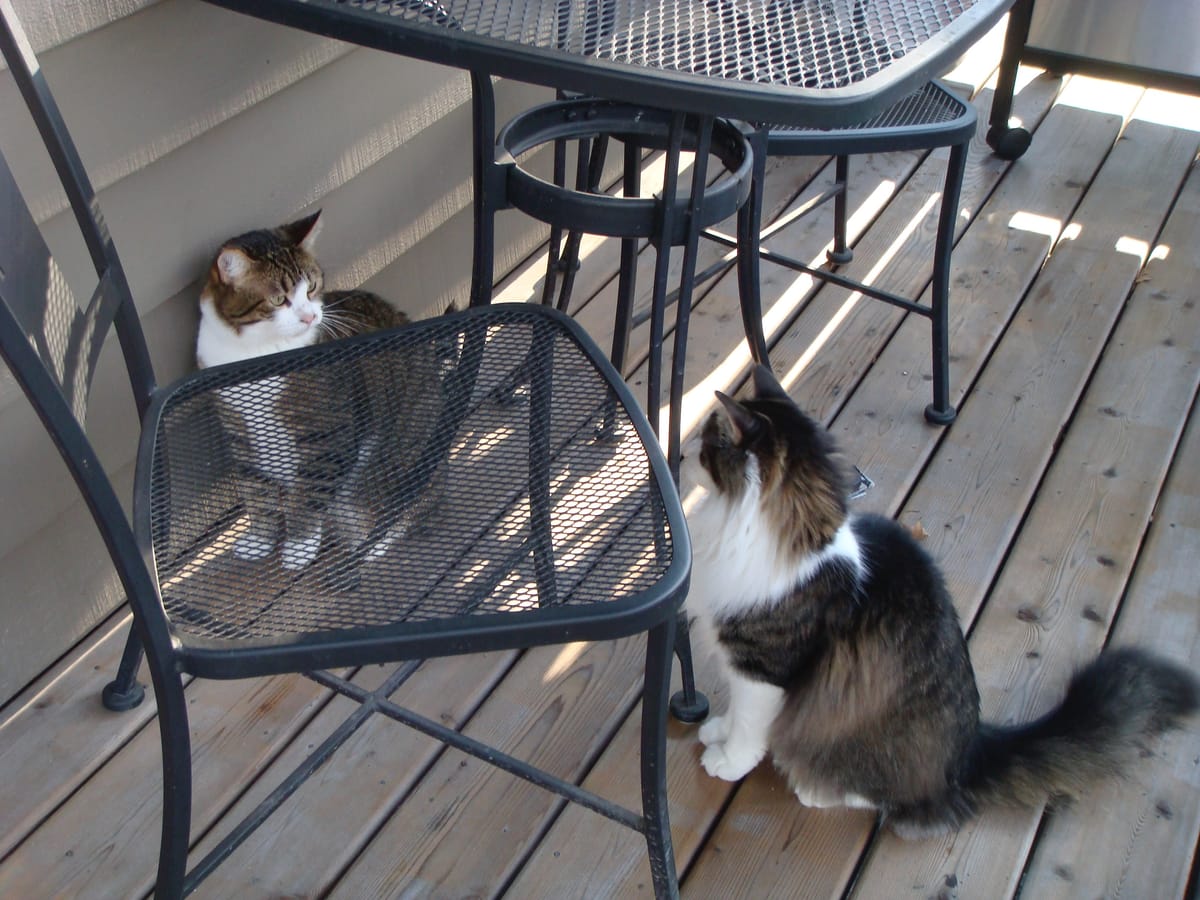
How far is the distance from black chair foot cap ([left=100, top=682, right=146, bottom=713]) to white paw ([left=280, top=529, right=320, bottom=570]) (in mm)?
680

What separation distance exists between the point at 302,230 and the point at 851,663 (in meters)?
1.04

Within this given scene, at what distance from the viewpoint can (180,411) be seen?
4.35 feet

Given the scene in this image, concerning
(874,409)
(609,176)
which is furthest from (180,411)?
(609,176)

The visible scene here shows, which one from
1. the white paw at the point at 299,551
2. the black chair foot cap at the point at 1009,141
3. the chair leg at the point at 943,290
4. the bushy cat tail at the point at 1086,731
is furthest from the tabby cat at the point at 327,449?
the black chair foot cap at the point at 1009,141

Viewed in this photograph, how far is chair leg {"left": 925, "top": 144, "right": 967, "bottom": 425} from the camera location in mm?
2100

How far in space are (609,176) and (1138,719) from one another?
1834mm

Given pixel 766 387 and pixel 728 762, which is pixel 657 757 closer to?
pixel 728 762

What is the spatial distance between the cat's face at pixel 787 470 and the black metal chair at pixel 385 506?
0.18 metres

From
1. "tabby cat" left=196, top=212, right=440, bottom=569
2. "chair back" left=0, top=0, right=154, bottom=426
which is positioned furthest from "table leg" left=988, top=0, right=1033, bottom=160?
"chair back" left=0, top=0, right=154, bottom=426

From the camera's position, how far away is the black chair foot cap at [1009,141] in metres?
3.08

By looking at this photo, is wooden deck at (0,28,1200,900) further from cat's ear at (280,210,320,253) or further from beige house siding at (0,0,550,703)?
cat's ear at (280,210,320,253)

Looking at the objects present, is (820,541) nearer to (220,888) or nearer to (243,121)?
(220,888)

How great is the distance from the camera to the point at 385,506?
124cm

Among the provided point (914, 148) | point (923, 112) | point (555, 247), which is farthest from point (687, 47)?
point (923, 112)
